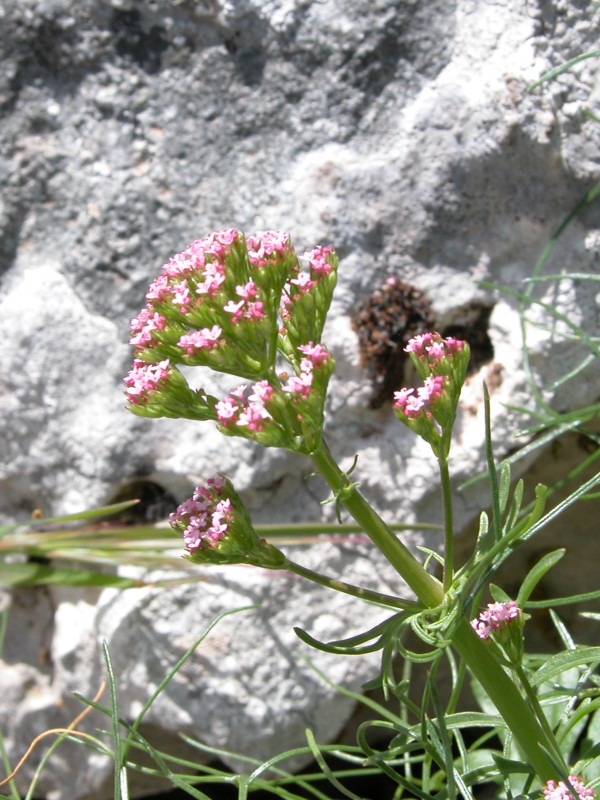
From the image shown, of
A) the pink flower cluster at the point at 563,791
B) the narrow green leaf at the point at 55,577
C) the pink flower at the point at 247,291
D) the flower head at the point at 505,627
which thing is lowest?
the pink flower cluster at the point at 563,791

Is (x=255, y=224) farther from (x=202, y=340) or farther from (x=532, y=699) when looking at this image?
(x=532, y=699)

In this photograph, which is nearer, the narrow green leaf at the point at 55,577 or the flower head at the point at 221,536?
the flower head at the point at 221,536

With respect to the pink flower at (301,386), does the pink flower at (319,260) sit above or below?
above

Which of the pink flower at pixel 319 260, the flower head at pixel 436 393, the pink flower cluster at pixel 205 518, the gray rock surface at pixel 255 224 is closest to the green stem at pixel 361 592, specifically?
the pink flower cluster at pixel 205 518

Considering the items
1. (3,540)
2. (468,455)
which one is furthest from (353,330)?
(3,540)

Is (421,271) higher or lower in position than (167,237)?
lower

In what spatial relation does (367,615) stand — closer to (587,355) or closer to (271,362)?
(587,355)

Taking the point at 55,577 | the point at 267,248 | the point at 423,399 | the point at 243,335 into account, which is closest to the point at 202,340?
the point at 243,335

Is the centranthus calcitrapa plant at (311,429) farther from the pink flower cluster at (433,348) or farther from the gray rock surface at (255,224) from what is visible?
the gray rock surface at (255,224)
